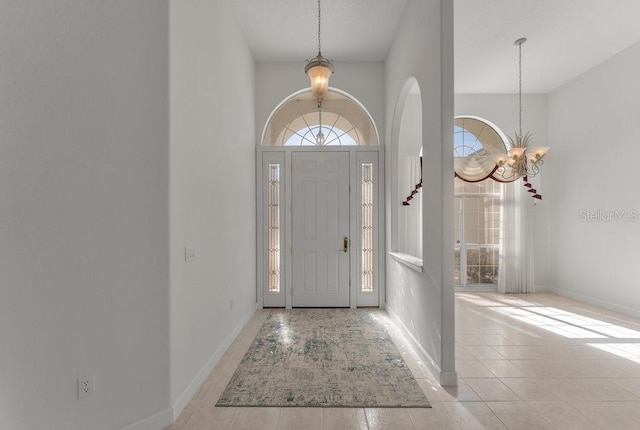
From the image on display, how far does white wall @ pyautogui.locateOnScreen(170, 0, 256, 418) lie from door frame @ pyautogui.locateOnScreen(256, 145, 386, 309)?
0.64m

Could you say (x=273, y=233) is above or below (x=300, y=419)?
above

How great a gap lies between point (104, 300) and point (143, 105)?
46.6 inches

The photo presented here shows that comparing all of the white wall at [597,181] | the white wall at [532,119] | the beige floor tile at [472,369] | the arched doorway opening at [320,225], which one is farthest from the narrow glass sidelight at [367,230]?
the white wall at [597,181]

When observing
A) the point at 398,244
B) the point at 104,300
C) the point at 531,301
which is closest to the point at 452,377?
the point at 398,244

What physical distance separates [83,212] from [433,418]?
2.47m

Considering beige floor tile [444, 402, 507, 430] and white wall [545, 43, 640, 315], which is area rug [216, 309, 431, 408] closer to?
beige floor tile [444, 402, 507, 430]

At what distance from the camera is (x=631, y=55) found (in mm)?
4613

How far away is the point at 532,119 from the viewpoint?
6.20 metres

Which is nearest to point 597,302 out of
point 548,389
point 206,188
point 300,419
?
point 548,389

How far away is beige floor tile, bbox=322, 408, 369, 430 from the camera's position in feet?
6.87

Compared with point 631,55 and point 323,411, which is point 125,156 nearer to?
point 323,411

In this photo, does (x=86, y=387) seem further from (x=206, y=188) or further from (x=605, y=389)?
(x=605, y=389)

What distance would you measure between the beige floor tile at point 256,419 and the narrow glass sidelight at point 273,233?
9.03 feet

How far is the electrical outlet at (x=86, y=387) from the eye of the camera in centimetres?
180
